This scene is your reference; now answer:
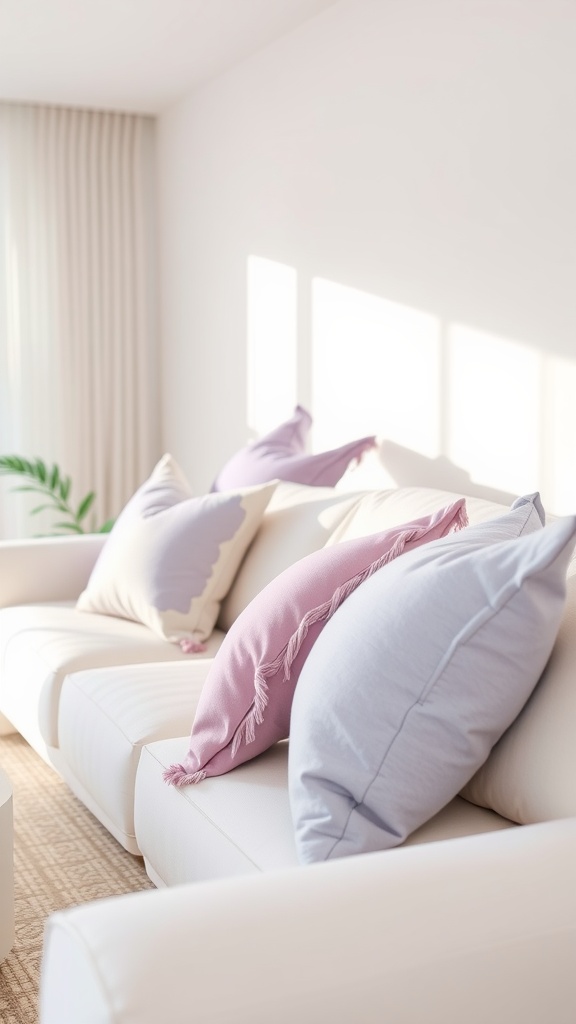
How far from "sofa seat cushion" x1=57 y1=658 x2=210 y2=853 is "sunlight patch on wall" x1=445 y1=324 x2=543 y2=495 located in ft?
3.09

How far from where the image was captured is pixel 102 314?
5016mm

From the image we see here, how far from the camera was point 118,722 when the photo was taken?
216 centimetres

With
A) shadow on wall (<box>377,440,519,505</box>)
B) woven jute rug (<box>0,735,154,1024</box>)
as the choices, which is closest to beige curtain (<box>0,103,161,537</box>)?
shadow on wall (<box>377,440,519,505</box>)

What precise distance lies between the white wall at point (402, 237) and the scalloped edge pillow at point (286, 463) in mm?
149

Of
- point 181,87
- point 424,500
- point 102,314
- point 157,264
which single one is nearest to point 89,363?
point 102,314

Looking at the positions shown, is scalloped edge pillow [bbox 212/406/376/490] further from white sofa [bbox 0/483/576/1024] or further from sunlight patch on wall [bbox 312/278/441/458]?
white sofa [bbox 0/483/576/1024]

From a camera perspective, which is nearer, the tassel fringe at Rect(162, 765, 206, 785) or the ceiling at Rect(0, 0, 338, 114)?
the tassel fringe at Rect(162, 765, 206, 785)

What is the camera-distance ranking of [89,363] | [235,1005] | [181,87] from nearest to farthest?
[235,1005], [181,87], [89,363]

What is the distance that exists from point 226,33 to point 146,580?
2.06 metres

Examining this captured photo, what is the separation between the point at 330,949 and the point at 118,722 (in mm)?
1292

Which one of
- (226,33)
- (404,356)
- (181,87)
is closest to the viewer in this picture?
(404,356)

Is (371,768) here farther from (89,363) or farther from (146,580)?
(89,363)

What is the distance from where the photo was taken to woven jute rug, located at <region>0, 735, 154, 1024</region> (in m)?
1.88

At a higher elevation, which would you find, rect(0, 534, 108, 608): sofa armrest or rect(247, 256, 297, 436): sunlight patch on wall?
rect(247, 256, 297, 436): sunlight patch on wall
